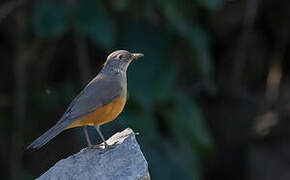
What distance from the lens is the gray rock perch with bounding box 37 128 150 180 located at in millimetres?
5953

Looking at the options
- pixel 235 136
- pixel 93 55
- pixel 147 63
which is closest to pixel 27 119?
pixel 93 55

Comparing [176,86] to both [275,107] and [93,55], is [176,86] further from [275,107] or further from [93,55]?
[275,107]

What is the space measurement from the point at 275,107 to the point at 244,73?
3.05 feet

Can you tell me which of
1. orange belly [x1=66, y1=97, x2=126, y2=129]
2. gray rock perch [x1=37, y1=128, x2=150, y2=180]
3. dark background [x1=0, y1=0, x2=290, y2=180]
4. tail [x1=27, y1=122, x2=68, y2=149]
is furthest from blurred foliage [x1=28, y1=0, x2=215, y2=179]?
gray rock perch [x1=37, y1=128, x2=150, y2=180]

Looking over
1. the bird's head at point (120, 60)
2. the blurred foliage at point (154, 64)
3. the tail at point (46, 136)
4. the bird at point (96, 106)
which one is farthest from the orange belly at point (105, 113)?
the blurred foliage at point (154, 64)

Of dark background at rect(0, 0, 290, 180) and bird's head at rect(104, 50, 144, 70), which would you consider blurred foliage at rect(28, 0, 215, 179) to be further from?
bird's head at rect(104, 50, 144, 70)

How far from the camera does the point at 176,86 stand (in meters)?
10.8

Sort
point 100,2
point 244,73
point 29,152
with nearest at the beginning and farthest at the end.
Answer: point 100,2 < point 29,152 < point 244,73

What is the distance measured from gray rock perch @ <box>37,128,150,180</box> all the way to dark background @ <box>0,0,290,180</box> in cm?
329

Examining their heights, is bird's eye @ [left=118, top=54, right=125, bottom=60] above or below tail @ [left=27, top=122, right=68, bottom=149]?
above

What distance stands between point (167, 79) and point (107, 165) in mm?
4200

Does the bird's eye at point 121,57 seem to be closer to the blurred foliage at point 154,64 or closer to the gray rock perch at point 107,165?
the gray rock perch at point 107,165

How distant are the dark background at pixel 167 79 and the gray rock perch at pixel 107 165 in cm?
329

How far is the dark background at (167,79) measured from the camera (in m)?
10.2
